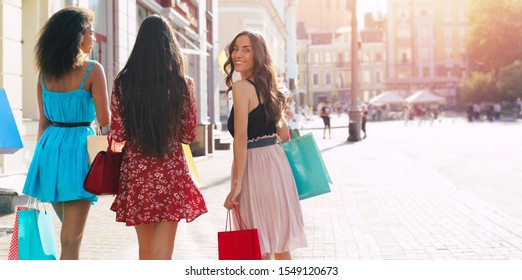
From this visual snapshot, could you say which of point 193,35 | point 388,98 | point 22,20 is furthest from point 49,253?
point 388,98

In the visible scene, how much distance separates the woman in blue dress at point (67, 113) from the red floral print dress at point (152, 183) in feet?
0.80

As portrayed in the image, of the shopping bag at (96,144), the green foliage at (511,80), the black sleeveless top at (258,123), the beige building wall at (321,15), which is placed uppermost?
the beige building wall at (321,15)

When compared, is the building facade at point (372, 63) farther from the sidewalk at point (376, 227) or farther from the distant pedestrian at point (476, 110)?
the sidewalk at point (376, 227)

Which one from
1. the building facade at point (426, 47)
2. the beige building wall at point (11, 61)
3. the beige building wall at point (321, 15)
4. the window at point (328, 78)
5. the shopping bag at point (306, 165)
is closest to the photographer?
the shopping bag at point (306, 165)

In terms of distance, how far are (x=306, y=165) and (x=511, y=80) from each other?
A: 32944 mm

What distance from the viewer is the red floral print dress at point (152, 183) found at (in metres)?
3.08

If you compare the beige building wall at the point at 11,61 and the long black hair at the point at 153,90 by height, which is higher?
the beige building wall at the point at 11,61

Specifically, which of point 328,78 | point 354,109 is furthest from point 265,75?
point 328,78

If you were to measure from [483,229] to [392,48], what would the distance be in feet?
225

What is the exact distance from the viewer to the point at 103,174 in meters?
3.06

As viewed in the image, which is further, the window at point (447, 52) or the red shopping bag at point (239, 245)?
the window at point (447, 52)

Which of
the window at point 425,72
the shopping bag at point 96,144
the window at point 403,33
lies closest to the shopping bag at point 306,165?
the shopping bag at point 96,144

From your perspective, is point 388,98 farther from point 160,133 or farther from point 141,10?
point 160,133

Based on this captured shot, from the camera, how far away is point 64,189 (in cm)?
322
